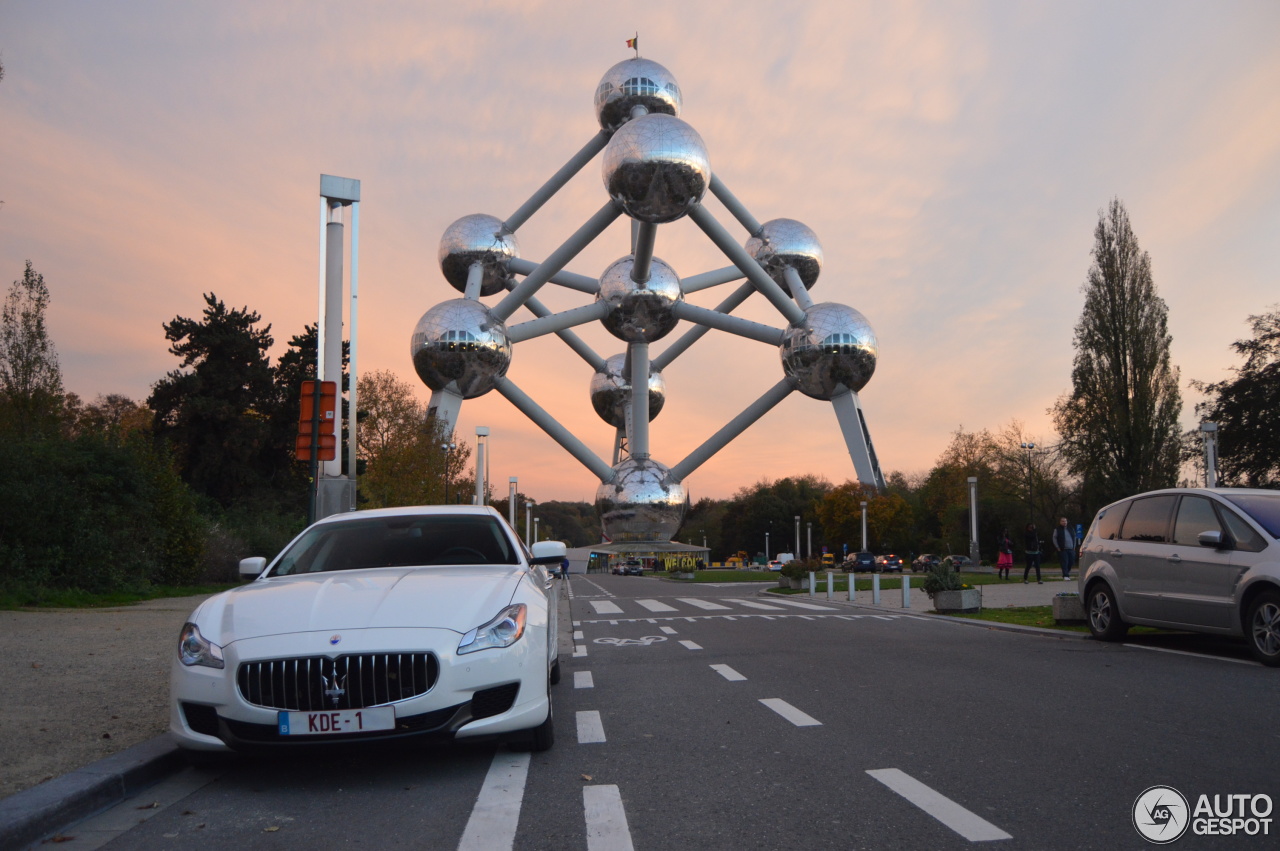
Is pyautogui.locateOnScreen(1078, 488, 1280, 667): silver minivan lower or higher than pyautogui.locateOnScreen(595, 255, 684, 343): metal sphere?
lower

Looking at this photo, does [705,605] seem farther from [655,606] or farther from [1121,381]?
[1121,381]

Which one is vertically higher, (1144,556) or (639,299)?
(639,299)

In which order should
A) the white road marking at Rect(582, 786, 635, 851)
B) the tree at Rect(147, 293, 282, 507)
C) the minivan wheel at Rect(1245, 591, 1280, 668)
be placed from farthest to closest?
the tree at Rect(147, 293, 282, 507), the minivan wheel at Rect(1245, 591, 1280, 668), the white road marking at Rect(582, 786, 635, 851)

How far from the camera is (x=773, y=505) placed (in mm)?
128375

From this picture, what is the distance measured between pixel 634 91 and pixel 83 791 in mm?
34134

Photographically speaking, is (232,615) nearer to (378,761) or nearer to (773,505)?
(378,761)

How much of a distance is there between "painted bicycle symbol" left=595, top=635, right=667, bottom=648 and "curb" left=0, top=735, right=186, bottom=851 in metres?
7.08

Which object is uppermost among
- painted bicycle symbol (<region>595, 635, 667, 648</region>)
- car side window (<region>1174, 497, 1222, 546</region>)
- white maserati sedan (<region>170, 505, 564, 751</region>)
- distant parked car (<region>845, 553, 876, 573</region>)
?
car side window (<region>1174, 497, 1222, 546</region>)

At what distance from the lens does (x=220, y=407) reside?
4694cm

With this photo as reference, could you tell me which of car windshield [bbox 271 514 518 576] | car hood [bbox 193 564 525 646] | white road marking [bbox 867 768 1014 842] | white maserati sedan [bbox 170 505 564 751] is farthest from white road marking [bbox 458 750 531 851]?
white road marking [bbox 867 768 1014 842]

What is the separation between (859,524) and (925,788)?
87180 mm

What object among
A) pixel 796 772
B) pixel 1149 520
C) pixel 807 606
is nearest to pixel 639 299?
pixel 807 606

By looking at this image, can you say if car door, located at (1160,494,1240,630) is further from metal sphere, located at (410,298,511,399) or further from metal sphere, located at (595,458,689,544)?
metal sphere, located at (595,458,689,544)

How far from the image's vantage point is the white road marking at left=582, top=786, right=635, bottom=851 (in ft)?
13.2
